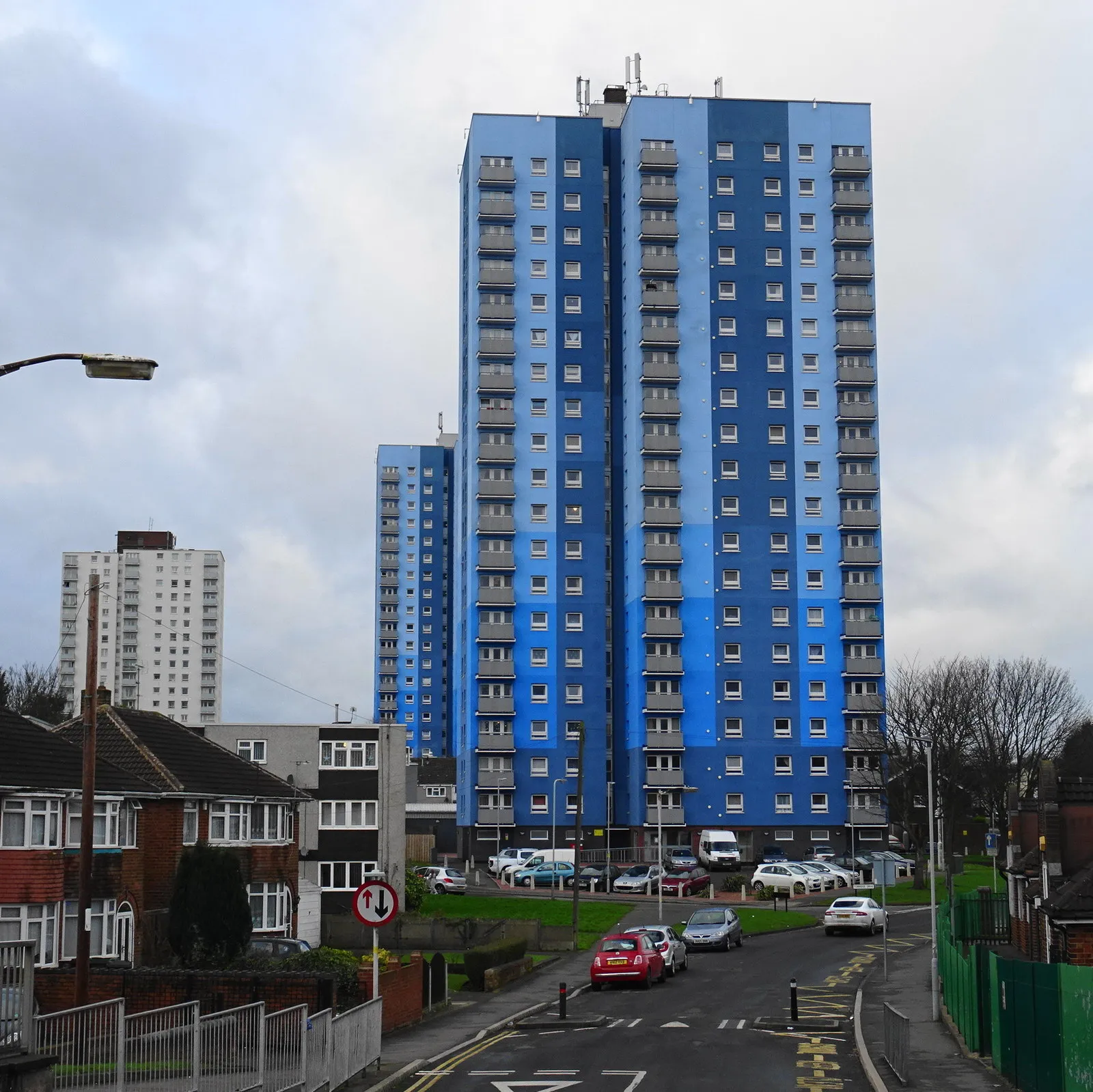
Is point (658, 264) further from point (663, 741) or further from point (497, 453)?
point (663, 741)

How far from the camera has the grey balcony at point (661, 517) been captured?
99.5 metres

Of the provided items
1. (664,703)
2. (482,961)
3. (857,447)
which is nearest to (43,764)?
(482,961)

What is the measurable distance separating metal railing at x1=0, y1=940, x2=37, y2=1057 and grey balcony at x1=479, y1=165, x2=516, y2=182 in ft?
311

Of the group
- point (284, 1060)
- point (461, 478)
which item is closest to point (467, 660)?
point (461, 478)

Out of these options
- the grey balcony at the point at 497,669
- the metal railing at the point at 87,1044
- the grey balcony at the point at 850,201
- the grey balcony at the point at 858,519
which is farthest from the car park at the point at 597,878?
the metal railing at the point at 87,1044

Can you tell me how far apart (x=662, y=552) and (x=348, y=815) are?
40.4 m

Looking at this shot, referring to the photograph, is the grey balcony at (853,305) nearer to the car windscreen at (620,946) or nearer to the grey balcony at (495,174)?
the grey balcony at (495,174)

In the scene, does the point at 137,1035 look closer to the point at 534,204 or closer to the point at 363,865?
the point at 363,865

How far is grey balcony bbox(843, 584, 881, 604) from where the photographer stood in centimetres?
9938

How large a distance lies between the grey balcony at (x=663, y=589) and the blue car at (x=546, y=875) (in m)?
23.9

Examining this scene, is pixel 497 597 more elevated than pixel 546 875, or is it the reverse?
pixel 497 597

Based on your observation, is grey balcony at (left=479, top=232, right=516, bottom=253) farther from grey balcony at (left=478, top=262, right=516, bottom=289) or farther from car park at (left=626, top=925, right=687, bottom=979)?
car park at (left=626, top=925, right=687, bottom=979)

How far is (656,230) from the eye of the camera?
102250mm

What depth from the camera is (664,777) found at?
96.2m
